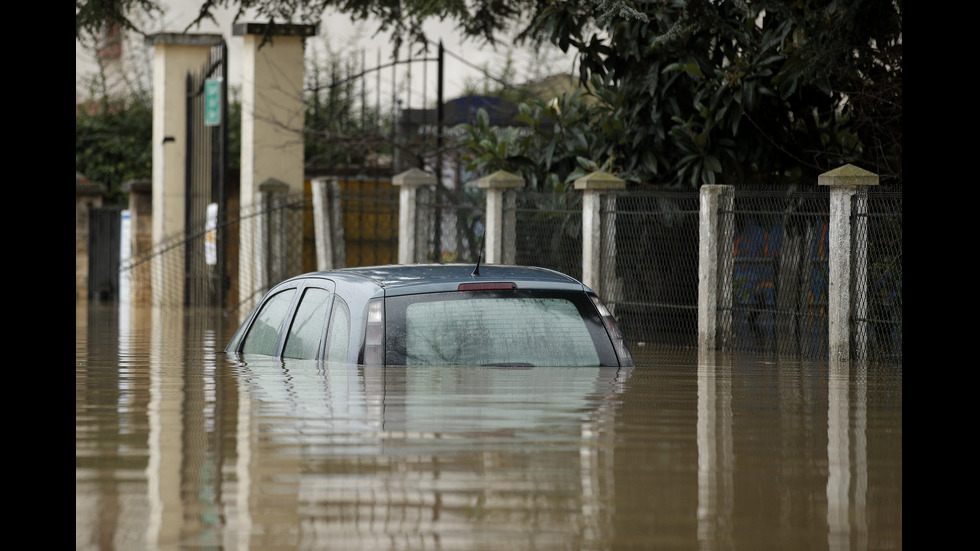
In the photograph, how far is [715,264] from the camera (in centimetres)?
1472

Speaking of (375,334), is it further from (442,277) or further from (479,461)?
(479,461)

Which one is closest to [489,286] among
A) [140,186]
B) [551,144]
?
[551,144]

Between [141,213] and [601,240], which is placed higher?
[141,213]

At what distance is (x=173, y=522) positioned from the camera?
493cm

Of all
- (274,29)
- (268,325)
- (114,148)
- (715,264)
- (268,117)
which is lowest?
(268,325)

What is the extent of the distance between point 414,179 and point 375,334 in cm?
1126

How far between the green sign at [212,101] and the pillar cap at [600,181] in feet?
26.8

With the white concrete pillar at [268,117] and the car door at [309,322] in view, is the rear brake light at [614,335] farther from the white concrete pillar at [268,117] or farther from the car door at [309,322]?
the white concrete pillar at [268,117]

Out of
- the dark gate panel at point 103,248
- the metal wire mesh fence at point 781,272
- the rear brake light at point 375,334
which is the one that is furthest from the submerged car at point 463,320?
the dark gate panel at point 103,248

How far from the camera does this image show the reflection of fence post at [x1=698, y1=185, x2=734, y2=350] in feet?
48.0

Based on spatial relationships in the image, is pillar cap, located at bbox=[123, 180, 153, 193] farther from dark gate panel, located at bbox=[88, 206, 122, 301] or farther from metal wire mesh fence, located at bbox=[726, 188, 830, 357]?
metal wire mesh fence, located at bbox=[726, 188, 830, 357]

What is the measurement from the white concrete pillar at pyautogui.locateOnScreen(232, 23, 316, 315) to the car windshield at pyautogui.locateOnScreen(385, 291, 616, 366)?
13550mm
